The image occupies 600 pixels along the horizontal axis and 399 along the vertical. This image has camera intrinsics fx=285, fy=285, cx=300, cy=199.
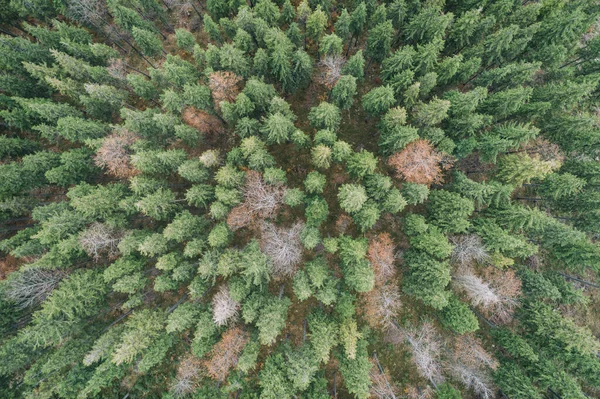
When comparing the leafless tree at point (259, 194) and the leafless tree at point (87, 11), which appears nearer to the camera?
the leafless tree at point (259, 194)

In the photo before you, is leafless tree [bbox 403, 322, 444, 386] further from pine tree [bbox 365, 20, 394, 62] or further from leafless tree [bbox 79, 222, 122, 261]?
leafless tree [bbox 79, 222, 122, 261]

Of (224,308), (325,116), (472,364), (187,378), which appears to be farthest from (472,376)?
(325,116)

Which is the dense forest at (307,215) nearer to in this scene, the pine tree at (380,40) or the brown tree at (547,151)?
the brown tree at (547,151)

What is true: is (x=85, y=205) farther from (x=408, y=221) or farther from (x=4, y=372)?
(x=408, y=221)

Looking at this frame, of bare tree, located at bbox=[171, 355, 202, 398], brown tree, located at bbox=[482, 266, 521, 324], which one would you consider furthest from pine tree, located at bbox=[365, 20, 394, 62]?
bare tree, located at bbox=[171, 355, 202, 398]

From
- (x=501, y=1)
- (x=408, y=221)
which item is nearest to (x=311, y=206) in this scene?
(x=408, y=221)

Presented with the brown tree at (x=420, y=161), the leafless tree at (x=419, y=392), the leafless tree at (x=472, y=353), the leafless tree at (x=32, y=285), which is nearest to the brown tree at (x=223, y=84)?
the brown tree at (x=420, y=161)

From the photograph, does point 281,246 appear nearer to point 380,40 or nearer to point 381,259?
point 381,259
